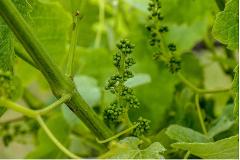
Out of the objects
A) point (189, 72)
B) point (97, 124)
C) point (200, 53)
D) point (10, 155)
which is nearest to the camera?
point (97, 124)

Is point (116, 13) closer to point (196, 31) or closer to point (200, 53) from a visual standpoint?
point (196, 31)

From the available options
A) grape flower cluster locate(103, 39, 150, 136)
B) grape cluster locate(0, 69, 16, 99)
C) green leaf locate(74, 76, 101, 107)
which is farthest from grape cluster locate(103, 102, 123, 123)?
green leaf locate(74, 76, 101, 107)

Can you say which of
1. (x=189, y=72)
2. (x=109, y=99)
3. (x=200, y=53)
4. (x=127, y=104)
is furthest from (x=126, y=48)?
(x=200, y=53)

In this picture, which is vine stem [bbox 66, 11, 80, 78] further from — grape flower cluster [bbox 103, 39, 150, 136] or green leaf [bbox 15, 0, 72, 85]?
green leaf [bbox 15, 0, 72, 85]

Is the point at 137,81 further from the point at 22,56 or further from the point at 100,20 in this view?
the point at 100,20

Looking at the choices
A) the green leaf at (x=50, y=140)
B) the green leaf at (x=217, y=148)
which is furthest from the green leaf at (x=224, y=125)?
the green leaf at (x=50, y=140)

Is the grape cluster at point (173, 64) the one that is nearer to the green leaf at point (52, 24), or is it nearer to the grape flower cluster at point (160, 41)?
the grape flower cluster at point (160, 41)
